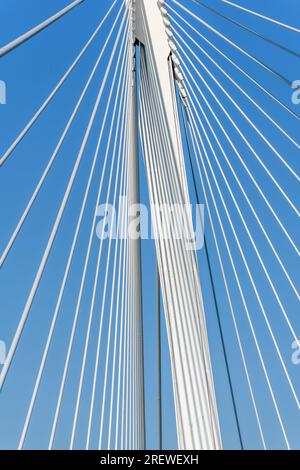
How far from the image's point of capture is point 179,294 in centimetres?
483

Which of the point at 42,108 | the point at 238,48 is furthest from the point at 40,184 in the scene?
the point at 238,48

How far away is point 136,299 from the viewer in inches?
247

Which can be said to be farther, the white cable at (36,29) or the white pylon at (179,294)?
the white pylon at (179,294)

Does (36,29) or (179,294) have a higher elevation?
(36,29)

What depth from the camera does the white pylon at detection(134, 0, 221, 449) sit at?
13.5 feet

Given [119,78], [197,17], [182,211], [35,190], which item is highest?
[197,17]

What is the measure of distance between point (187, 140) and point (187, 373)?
3862 millimetres

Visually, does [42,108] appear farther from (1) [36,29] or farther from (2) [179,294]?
(2) [179,294]

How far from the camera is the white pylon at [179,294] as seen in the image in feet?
13.5

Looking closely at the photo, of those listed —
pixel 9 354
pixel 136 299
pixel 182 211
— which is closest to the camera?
pixel 9 354

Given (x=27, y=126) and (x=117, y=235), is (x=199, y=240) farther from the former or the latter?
(x=27, y=126)

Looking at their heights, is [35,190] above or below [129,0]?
below

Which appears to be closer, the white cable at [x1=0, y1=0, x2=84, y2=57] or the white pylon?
the white cable at [x1=0, y1=0, x2=84, y2=57]
